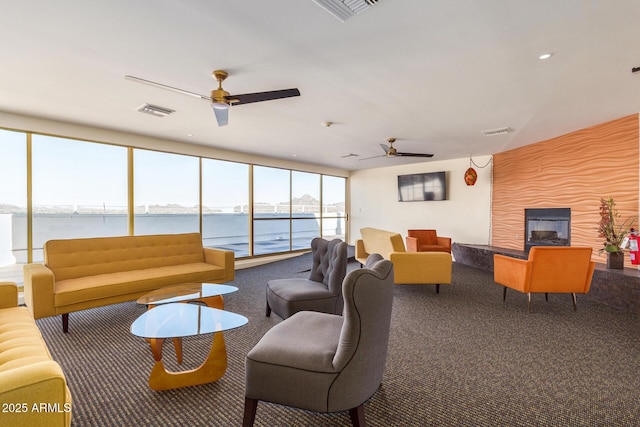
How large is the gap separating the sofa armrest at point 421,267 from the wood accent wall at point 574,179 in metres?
2.52

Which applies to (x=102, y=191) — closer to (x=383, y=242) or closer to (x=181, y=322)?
(x=181, y=322)

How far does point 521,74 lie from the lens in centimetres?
288

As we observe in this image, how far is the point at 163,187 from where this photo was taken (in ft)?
19.0

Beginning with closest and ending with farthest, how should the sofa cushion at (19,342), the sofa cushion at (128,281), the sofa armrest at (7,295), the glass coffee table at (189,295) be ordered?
the sofa cushion at (19,342)
the sofa armrest at (7,295)
the glass coffee table at (189,295)
the sofa cushion at (128,281)

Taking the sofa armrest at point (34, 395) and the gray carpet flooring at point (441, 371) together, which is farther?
the gray carpet flooring at point (441, 371)

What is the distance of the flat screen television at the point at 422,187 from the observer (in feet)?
25.1

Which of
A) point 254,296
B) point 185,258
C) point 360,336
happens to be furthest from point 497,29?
point 185,258

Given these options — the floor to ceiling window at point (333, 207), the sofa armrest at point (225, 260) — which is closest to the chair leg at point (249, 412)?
the sofa armrest at point (225, 260)

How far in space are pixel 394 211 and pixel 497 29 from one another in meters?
6.74

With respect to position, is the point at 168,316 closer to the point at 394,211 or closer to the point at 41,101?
the point at 41,101

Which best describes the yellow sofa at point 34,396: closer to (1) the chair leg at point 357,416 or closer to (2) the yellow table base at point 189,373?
(2) the yellow table base at point 189,373

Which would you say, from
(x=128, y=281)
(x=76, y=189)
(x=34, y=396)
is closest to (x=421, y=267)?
(x=128, y=281)

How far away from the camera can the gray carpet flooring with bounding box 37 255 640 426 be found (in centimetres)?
185

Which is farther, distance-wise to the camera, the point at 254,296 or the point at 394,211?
the point at 394,211
